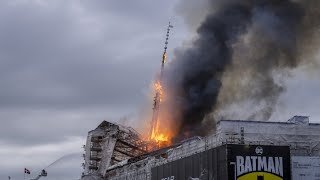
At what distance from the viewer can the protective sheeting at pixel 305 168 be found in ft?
219

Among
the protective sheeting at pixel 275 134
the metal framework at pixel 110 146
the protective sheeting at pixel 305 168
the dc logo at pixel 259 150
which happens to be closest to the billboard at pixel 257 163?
the dc logo at pixel 259 150

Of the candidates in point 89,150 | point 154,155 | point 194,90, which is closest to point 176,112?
point 194,90

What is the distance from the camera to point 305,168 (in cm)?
6706

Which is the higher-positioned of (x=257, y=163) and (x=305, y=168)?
(x=257, y=163)

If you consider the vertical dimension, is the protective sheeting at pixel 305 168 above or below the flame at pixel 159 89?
below

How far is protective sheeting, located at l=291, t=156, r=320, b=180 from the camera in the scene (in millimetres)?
66625

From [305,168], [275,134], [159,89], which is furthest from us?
[159,89]

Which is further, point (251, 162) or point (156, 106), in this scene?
point (156, 106)

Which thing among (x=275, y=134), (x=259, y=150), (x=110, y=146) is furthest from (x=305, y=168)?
(x=110, y=146)

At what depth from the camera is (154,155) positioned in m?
93.8

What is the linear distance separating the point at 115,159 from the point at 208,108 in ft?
77.5

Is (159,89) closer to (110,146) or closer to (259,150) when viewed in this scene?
(110,146)

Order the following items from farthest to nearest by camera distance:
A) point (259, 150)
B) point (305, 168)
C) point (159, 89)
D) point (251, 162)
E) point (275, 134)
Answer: point (159, 89)
point (275, 134)
point (305, 168)
point (259, 150)
point (251, 162)

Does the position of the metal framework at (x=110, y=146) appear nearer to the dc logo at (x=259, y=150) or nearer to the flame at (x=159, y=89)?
the flame at (x=159, y=89)
